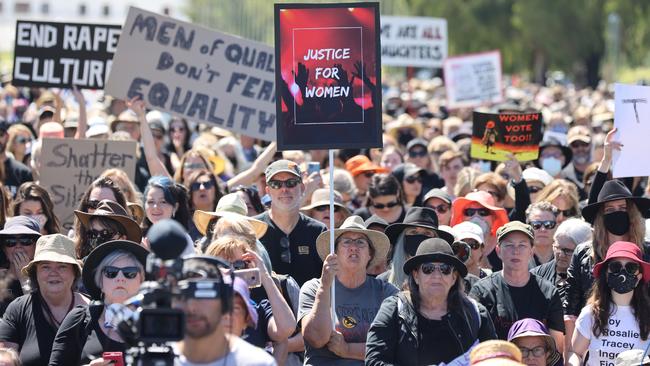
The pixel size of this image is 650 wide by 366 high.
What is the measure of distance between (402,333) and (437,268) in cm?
38

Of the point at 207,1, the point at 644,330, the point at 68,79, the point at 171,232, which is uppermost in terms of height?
the point at 207,1

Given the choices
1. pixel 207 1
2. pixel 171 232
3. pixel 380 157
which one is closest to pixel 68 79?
pixel 380 157

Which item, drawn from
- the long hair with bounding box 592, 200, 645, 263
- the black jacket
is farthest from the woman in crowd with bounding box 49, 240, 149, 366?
the long hair with bounding box 592, 200, 645, 263

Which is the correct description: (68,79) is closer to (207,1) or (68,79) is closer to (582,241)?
(582,241)

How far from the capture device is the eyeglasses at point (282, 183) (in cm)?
928

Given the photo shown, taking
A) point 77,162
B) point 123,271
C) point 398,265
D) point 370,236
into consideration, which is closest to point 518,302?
point 398,265

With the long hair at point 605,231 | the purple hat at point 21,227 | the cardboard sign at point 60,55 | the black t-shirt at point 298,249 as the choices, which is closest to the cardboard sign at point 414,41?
the cardboard sign at point 60,55

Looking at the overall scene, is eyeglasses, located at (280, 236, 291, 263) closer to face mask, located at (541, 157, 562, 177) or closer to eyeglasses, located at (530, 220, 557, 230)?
eyeglasses, located at (530, 220, 557, 230)

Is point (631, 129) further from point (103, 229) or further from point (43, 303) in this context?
Result: point (43, 303)

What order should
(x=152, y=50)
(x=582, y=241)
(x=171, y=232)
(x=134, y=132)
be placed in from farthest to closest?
(x=134, y=132) → (x=152, y=50) → (x=582, y=241) → (x=171, y=232)

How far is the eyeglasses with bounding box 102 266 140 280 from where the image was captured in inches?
278

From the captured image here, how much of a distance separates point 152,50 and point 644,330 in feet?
22.0

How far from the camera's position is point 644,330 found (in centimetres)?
748

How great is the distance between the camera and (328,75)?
8.06 metres
